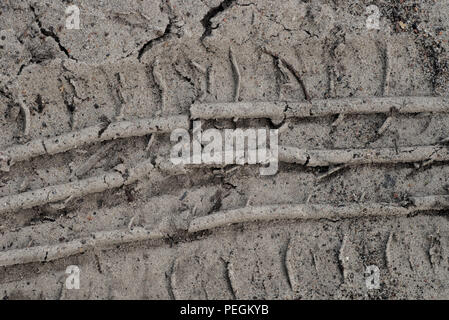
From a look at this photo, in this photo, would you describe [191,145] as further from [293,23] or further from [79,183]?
[293,23]

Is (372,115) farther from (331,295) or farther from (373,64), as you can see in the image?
(331,295)

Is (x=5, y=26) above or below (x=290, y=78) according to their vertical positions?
above

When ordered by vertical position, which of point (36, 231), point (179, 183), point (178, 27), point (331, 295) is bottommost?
point (331, 295)

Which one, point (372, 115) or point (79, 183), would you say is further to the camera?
point (372, 115)

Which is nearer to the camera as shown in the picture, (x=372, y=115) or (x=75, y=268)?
(x=75, y=268)

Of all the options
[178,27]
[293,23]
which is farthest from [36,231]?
[293,23]

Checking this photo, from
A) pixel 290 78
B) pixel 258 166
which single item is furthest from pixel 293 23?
pixel 258 166
